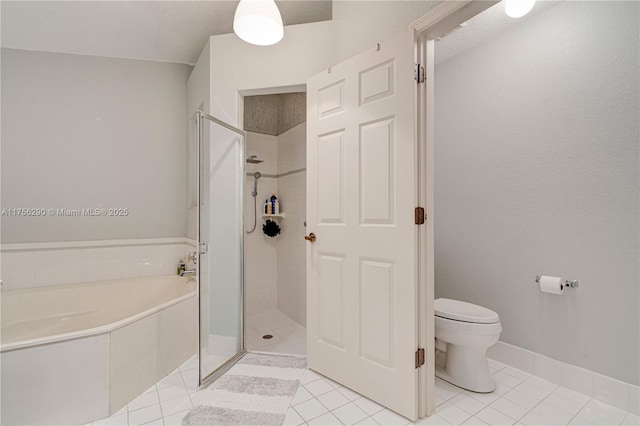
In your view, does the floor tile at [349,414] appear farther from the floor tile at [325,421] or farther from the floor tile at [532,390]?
the floor tile at [532,390]

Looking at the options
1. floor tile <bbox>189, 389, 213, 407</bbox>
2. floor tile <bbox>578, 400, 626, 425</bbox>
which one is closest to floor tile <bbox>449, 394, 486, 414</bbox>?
floor tile <bbox>578, 400, 626, 425</bbox>

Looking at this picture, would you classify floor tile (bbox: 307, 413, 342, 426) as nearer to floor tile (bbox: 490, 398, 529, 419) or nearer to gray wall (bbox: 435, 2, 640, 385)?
floor tile (bbox: 490, 398, 529, 419)

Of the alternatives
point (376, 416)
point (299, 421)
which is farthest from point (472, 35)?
point (299, 421)

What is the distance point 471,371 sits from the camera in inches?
73.7

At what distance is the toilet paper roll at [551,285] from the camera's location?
186cm

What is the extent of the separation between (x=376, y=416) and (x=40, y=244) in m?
3.01

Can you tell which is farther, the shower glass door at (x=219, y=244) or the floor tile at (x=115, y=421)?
the shower glass door at (x=219, y=244)

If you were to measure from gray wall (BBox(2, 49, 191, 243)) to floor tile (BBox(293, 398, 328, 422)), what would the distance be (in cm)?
223

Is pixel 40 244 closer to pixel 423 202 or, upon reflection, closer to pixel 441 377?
pixel 423 202

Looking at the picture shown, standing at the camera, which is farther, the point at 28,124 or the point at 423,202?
the point at 28,124

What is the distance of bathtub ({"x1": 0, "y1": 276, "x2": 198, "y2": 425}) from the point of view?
1.47 metres

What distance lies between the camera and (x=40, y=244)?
2.56m

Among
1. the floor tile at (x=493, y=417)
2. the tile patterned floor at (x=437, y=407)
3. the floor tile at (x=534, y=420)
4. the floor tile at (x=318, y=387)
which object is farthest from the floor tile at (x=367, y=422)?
the floor tile at (x=534, y=420)

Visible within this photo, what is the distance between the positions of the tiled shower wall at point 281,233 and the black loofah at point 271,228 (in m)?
0.06
